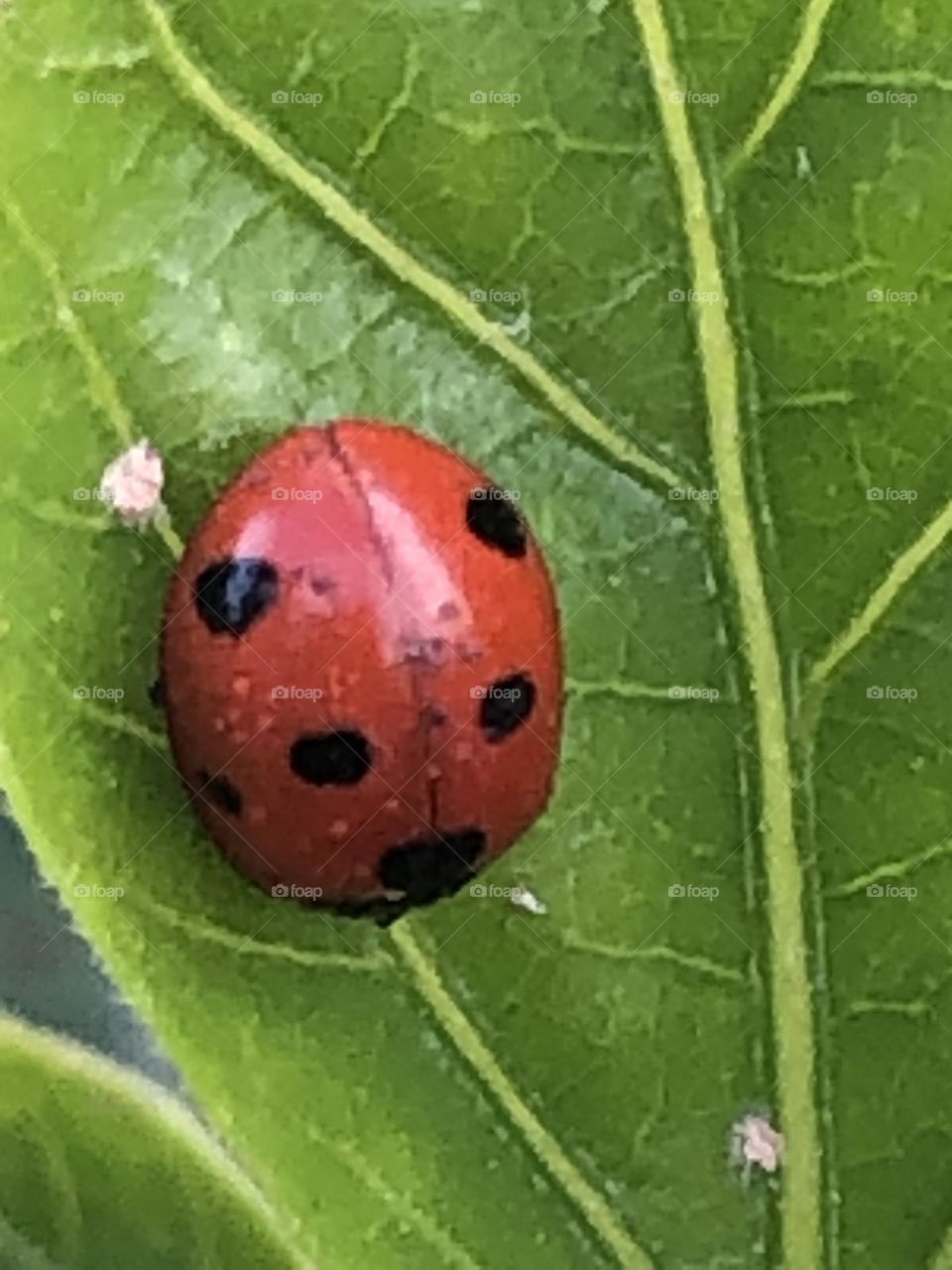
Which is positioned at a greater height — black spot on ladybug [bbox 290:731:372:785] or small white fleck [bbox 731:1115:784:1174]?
black spot on ladybug [bbox 290:731:372:785]

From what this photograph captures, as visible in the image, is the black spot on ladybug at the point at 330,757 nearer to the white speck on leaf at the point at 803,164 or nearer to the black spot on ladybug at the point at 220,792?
the black spot on ladybug at the point at 220,792

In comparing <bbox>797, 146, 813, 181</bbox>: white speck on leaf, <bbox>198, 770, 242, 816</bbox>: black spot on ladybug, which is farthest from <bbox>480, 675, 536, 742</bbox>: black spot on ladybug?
<bbox>797, 146, 813, 181</bbox>: white speck on leaf

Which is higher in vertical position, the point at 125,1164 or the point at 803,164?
the point at 803,164

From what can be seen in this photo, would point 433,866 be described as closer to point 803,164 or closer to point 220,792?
point 220,792

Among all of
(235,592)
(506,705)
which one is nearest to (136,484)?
(235,592)

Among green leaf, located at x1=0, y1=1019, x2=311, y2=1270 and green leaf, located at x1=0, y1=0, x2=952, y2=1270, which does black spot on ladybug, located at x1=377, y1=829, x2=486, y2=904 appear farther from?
green leaf, located at x1=0, y1=1019, x2=311, y2=1270

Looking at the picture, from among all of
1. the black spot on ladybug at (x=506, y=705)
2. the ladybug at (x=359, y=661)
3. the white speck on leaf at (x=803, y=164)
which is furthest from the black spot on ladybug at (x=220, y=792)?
the white speck on leaf at (x=803, y=164)

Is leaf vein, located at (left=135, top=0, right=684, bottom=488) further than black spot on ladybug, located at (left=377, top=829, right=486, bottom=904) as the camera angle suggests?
No

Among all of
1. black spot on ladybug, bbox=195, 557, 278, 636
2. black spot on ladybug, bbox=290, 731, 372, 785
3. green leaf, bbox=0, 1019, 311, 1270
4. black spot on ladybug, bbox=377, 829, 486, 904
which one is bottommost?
green leaf, bbox=0, 1019, 311, 1270
